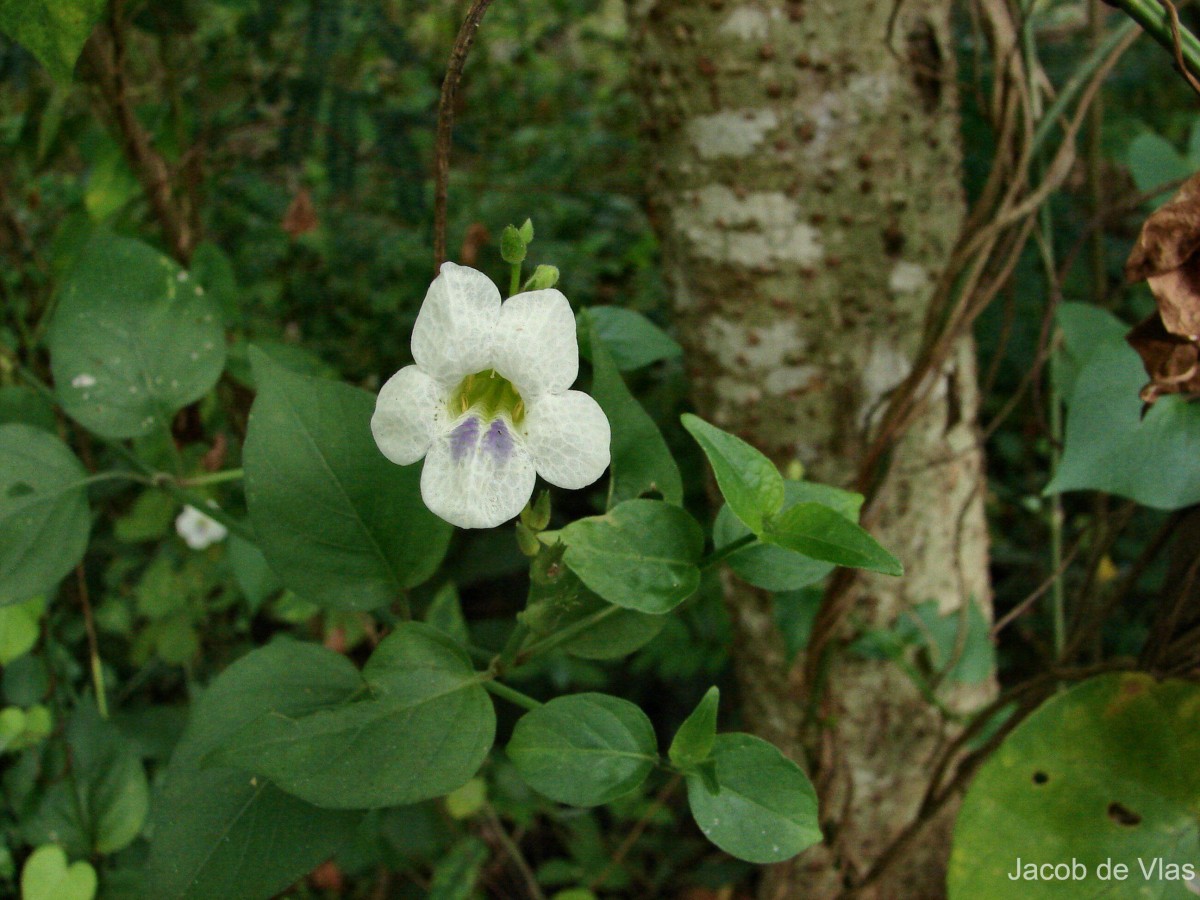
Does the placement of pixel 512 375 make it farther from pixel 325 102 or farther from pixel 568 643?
pixel 325 102

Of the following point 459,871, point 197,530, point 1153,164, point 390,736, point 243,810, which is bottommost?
point 459,871

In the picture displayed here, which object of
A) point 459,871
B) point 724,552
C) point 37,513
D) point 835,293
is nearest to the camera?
point 724,552

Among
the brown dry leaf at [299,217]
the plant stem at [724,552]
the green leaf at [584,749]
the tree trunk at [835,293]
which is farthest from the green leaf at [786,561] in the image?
the brown dry leaf at [299,217]

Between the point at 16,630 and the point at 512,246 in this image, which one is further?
the point at 16,630

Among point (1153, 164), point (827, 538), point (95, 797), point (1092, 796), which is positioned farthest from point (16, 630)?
point (1153, 164)

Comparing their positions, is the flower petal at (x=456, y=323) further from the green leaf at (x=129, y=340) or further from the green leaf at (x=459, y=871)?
the green leaf at (x=459, y=871)

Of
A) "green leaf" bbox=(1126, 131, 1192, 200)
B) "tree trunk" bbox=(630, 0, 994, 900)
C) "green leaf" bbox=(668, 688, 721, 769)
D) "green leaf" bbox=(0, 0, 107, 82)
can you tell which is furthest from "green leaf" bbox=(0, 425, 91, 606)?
"green leaf" bbox=(1126, 131, 1192, 200)

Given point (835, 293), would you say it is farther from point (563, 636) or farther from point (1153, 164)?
point (563, 636)
